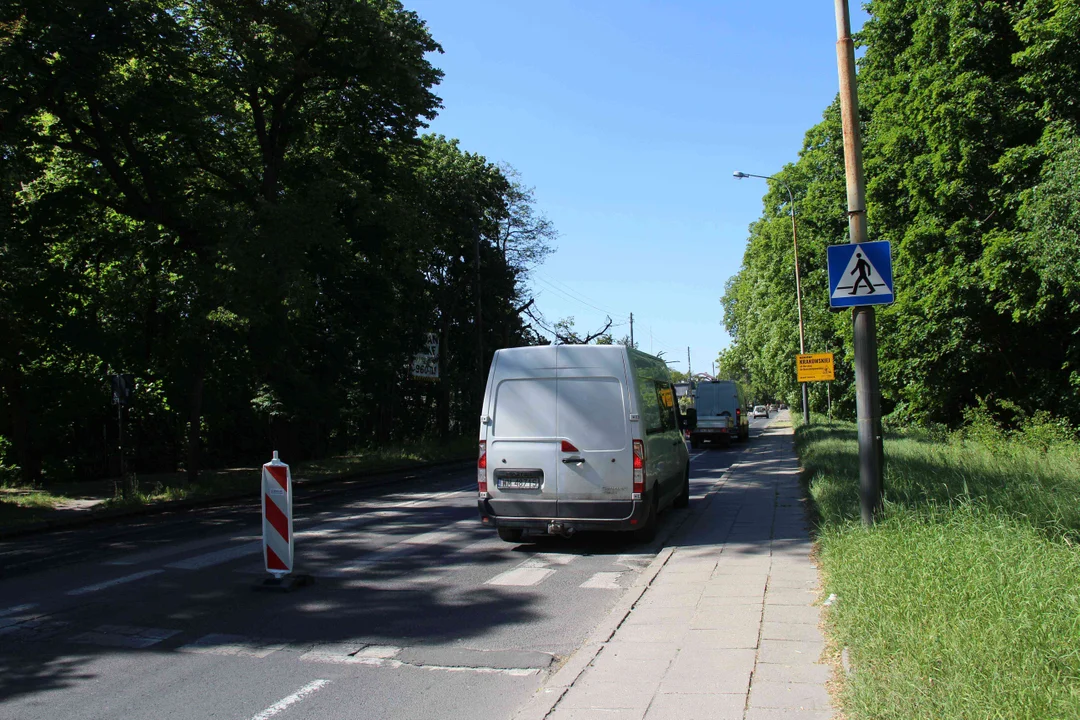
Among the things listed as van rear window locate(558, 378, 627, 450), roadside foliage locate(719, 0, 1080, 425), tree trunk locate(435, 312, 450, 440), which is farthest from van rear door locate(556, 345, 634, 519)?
tree trunk locate(435, 312, 450, 440)

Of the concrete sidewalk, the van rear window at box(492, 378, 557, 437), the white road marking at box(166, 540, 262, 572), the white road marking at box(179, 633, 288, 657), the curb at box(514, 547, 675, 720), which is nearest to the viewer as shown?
the concrete sidewalk

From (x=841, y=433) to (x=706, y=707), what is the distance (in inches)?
871

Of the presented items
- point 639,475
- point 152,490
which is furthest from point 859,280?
point 152,490

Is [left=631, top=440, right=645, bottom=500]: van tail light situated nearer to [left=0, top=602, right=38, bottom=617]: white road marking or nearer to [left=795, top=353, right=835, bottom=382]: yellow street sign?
[left=0, top=602, right=38, bottom=617]: white road marking

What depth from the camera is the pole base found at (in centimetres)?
762

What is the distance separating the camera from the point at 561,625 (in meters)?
6.37

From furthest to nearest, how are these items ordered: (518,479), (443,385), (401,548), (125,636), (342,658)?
(443,385) → (401,548) → (518,479) → (125,636) → (342,658)

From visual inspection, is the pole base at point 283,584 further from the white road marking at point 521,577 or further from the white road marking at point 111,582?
the white road marking at point 521,577

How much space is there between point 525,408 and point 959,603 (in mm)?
5782

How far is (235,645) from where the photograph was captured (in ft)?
19.6

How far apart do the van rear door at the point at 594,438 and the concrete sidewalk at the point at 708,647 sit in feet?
3.17

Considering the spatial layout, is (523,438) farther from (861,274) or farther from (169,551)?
(169,551)

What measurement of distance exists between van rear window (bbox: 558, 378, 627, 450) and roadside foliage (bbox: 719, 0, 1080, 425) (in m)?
14.4

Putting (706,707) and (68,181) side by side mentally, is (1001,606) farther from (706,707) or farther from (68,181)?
(68,181)
